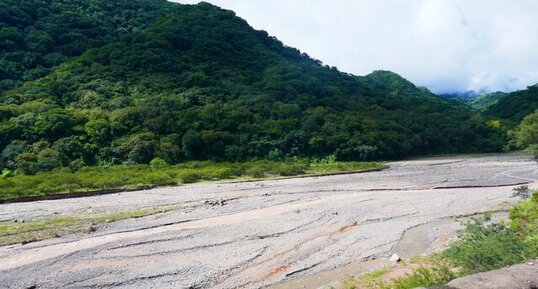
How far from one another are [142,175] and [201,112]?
25193 mm

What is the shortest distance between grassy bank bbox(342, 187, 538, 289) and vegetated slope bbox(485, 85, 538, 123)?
116613 millimetres

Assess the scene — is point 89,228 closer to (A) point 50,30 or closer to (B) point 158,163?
(B) point 158,163

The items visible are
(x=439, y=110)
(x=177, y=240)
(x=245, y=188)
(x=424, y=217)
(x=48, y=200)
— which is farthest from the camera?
(x=439, y=110)

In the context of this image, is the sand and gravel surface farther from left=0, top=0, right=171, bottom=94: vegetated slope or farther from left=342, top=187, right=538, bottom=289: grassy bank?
left=0, top=0, right=171, bottom=94: vegetated slope

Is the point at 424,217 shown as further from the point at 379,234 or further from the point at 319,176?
the point at 319,176

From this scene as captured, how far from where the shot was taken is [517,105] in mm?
131000

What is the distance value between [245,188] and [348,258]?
26363 mm

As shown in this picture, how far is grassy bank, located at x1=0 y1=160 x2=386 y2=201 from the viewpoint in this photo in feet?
138

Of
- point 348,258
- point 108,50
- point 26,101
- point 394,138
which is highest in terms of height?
point 108,50

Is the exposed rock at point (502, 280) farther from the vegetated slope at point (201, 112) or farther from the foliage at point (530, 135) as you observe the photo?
the vegetated slope at point (201, 112)

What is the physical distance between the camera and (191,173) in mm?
52844

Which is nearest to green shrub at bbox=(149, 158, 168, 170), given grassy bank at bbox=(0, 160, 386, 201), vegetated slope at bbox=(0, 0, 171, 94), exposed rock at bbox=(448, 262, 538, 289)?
grassy bank at bbox=(0, 160, 386, 201)

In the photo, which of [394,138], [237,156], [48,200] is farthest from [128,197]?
[394,138]

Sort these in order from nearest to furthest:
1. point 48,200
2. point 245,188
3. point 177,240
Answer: point 177,240, point 48,200, point 245,188
